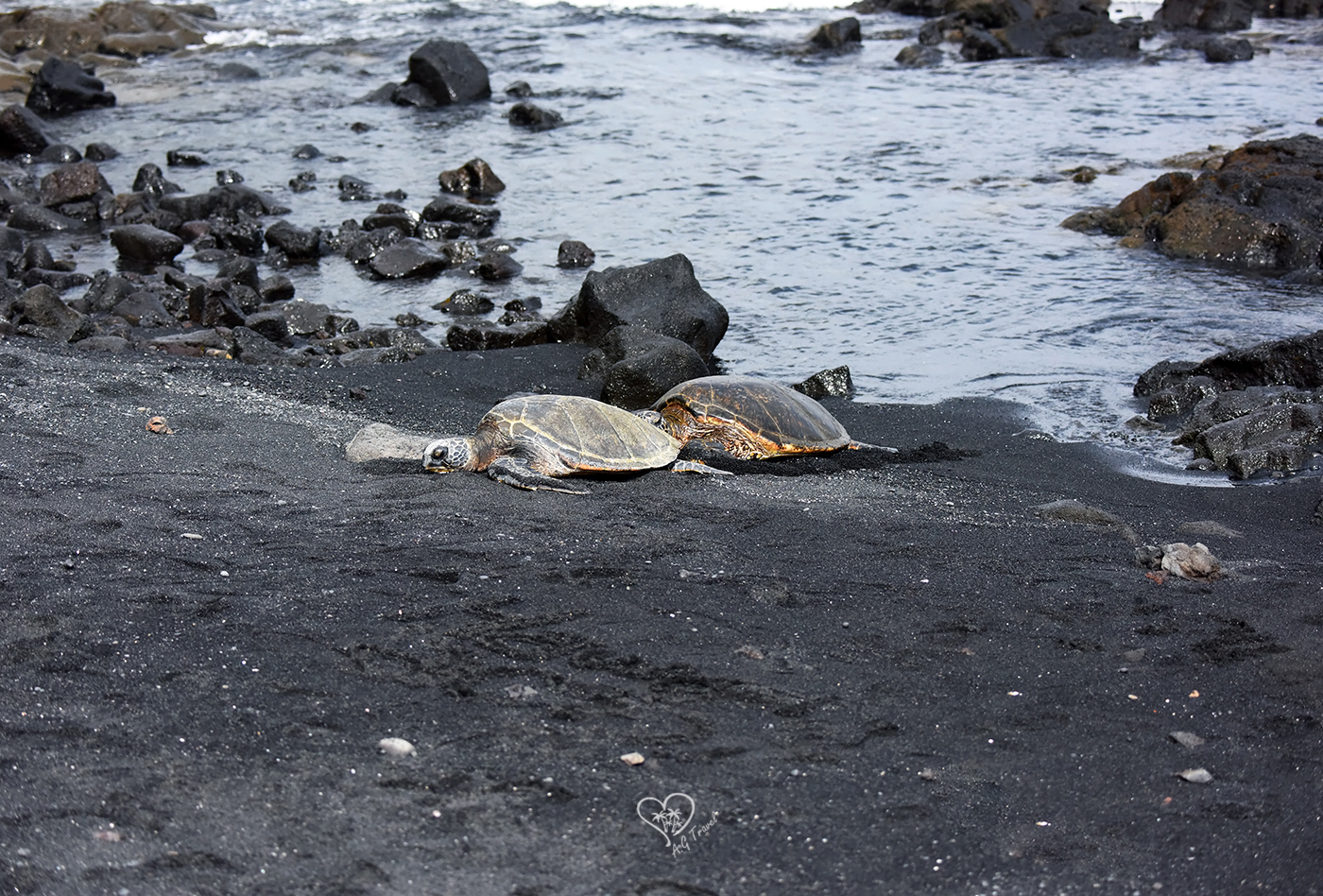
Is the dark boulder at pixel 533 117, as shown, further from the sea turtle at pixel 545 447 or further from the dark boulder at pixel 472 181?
the sea turtle at pixel 545 447

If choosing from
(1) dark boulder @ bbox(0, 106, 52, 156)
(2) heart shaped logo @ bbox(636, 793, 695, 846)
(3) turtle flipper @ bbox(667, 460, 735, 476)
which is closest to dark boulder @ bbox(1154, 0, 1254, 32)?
(1) dark boulder @ bbox(0, 106, 52, 156)

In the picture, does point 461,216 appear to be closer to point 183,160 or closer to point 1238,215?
point 183,160

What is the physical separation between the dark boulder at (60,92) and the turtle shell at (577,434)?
54.9 ft

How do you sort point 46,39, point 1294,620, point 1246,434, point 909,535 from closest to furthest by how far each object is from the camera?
point 1294,620 → point 909,535 → point 1246,434 → point 46,39

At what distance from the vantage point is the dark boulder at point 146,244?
37.7 feet

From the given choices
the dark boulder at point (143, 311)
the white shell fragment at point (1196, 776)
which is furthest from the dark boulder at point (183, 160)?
the white shell fragment at point (1196, 776)

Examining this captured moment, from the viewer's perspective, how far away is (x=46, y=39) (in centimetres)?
2373

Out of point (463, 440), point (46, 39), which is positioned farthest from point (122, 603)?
point (46, 39)

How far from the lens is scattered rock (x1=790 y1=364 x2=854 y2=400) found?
314 inches

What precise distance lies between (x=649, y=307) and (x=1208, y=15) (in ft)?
76.4

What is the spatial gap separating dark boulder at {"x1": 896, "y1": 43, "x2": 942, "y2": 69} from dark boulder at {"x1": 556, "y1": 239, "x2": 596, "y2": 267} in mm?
13628

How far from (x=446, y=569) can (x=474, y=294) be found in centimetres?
631

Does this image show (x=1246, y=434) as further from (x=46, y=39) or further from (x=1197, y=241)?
(x=46, y=39)

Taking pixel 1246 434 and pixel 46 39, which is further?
pixel 46 39
